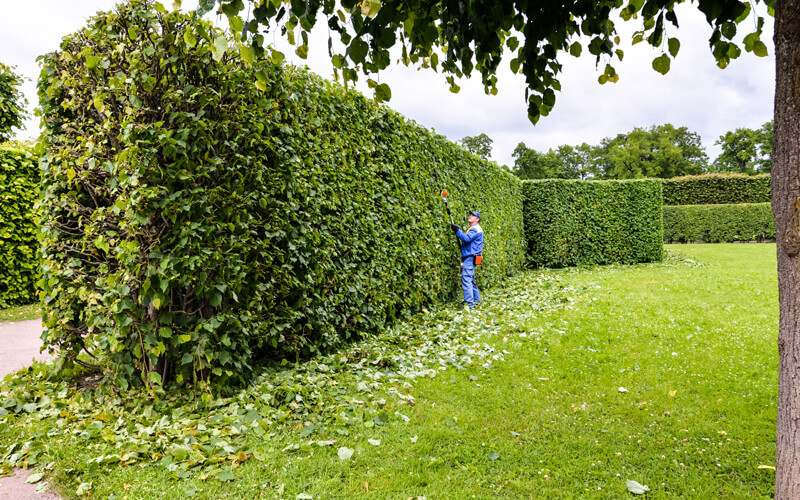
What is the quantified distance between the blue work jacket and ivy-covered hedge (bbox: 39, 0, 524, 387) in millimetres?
3483

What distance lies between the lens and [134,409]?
3.87m

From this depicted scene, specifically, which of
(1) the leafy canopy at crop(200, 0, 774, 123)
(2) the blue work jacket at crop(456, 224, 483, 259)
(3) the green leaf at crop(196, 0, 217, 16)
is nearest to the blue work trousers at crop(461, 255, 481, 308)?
(2) the blue work jacket at crop(456, 224, 483, 259)

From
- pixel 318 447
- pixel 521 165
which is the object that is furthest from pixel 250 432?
pixel 521 165

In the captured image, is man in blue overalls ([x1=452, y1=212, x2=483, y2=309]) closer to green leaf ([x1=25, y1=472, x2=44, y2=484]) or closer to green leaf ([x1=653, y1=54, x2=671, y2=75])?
green leaf ([x1=653, y1=54, x2=671, y2=75])

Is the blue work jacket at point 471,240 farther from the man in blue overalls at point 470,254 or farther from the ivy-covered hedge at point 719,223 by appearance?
the ivy-covered hedge at point 719,223

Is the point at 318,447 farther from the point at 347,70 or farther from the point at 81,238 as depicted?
the point at 81,238

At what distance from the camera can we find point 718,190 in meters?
25.6

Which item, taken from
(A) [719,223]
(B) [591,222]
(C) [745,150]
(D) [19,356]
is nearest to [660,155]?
(C) [745,150]

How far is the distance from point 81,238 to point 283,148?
2.23m

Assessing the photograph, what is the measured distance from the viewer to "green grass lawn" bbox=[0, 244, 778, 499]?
290 cm

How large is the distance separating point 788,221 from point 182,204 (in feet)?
13.6

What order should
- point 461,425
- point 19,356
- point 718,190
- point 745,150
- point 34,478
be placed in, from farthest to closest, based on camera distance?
point 745,150, point 718,190, point 19,356, point 461,425, point 34,478

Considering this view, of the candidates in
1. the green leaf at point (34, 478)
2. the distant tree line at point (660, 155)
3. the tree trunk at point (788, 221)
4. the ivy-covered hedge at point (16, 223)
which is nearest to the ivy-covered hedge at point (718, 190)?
the distant tree line at point (660, 155)

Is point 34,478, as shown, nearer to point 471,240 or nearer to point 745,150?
point 471,240
